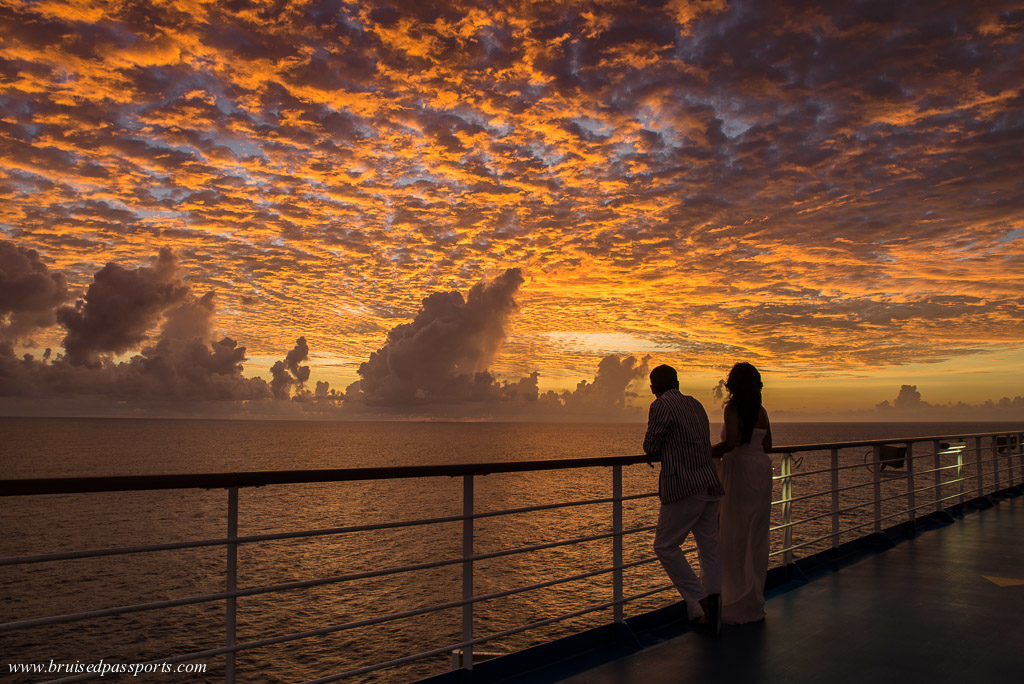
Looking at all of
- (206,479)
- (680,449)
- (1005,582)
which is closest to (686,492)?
(680,449)

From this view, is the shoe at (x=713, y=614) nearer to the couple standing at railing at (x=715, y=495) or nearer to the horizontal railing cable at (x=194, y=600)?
the couple standing at railing at (x=715, y=495)

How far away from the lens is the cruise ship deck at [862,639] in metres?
3.36

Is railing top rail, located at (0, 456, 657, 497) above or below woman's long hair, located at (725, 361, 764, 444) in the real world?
below

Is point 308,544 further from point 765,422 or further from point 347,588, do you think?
point 765,422

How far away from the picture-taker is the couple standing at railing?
3908 mm

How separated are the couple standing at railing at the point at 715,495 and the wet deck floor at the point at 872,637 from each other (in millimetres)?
232

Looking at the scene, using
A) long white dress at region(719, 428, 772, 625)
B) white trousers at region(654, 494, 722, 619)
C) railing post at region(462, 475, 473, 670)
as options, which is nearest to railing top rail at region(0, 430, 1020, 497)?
railing post at region(462, 475, 473, 670)

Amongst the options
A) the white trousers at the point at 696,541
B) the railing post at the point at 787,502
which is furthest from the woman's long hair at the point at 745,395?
the railing post at the point at 787,502

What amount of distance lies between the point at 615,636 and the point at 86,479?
2906 mm

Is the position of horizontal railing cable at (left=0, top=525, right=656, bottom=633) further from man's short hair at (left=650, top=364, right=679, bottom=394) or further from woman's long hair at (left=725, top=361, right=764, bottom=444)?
woman's long hair at (left=725, top=361, right=764, bottom=444)

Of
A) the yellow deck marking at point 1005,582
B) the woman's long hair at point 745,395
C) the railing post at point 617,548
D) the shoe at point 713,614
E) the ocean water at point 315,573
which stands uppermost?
the woman's long hair at point 745,395

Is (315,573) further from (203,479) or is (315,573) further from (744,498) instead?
(203,479)

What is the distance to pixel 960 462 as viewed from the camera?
29.8 feet

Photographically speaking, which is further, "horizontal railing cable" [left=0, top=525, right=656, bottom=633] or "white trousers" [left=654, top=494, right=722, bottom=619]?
"white trousers" [left=654, top=494, right=722, bottom=619]
